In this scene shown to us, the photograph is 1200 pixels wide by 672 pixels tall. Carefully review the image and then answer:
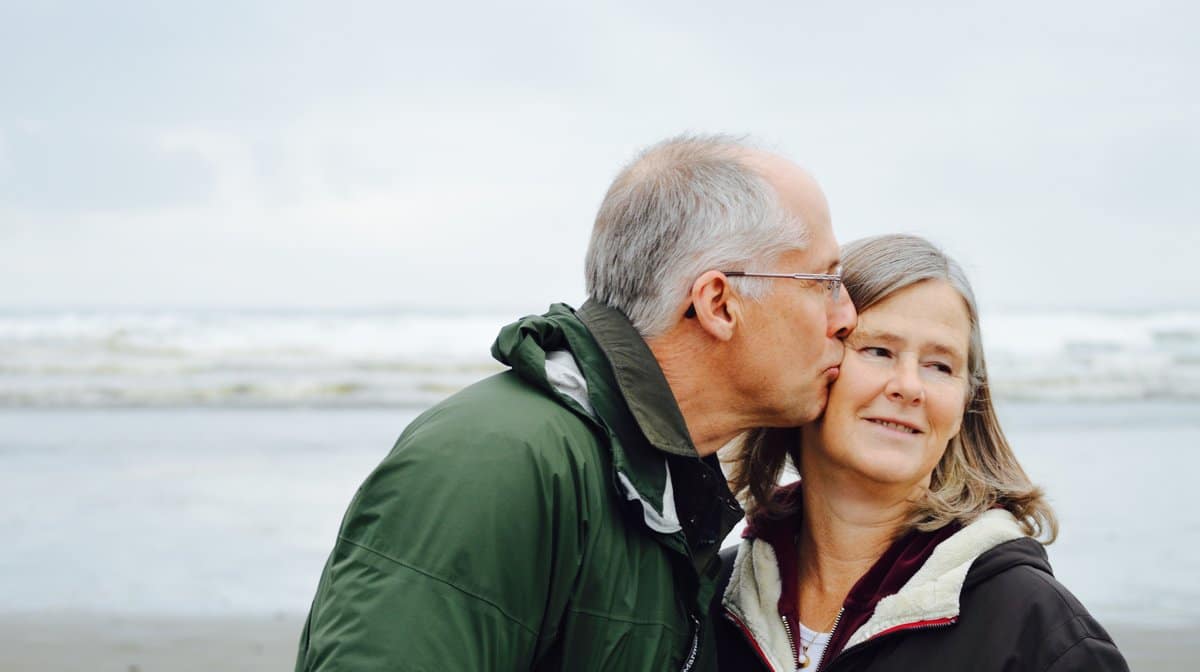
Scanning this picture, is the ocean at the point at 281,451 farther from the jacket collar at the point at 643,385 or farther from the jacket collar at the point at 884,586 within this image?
the jacket collar at the point at 643,385

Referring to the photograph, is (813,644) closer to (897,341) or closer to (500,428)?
(897,341)

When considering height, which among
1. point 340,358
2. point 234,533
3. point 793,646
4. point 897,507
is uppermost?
point 897,507

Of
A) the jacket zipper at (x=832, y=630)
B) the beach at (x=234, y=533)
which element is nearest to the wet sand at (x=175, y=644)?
the beach at (x=234, y=533)

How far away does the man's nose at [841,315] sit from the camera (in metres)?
2.83

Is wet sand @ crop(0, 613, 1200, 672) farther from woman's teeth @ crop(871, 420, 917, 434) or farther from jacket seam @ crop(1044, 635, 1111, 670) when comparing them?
jacket seam @ crop(1044, 635, 1111, 670)

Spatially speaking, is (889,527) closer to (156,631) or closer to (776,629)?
(776,629)

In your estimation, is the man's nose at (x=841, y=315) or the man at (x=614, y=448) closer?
the man at (x=614, y=448)

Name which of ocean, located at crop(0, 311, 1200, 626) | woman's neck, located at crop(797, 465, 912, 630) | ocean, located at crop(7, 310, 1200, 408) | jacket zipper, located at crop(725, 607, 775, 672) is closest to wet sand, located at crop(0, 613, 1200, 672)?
ocean, located at crop(0, 311, 1200, 626)

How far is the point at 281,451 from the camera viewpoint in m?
12.3

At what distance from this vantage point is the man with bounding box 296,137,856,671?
212cm

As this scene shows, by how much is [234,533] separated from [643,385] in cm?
709

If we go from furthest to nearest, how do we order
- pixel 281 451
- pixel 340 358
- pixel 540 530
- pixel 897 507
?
pixel 340 358, pixel 281 451, pixel 897 507, pixel 540 530

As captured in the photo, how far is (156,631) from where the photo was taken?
6.84 m

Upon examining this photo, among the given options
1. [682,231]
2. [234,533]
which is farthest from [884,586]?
[234,533]
